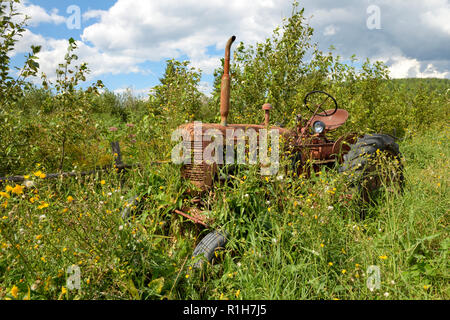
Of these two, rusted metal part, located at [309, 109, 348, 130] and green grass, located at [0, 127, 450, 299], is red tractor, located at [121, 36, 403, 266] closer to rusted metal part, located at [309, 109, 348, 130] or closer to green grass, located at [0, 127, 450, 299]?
rusted metal part, located at [309, 109, 348, 130]

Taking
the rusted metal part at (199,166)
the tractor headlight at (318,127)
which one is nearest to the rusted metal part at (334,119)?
the tractor headlight at (318,127)

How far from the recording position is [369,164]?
3.28 m

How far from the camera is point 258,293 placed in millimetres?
2014

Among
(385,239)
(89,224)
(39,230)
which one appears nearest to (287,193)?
(385,239)

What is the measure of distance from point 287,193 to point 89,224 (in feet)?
5.19

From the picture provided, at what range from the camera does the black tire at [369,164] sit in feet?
10.3

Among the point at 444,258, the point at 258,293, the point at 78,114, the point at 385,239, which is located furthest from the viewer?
the point at 78,114

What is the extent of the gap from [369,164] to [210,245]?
2.04 metres

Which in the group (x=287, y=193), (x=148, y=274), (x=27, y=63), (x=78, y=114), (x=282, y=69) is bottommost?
(x=148, y=274)

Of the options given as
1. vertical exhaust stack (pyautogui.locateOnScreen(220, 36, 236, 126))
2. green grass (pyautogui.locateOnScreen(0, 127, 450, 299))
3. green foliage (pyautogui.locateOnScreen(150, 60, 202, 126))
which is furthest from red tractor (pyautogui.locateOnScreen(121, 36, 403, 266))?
green foliage (pyautogui.locateOnScreen(150, 60, 202, 126))

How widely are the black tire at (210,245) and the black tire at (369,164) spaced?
1465mm

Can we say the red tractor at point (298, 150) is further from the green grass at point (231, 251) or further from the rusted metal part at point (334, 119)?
the green grass at point (231, 251)

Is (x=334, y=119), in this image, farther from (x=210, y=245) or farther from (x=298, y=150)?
(x=210, y=245)
